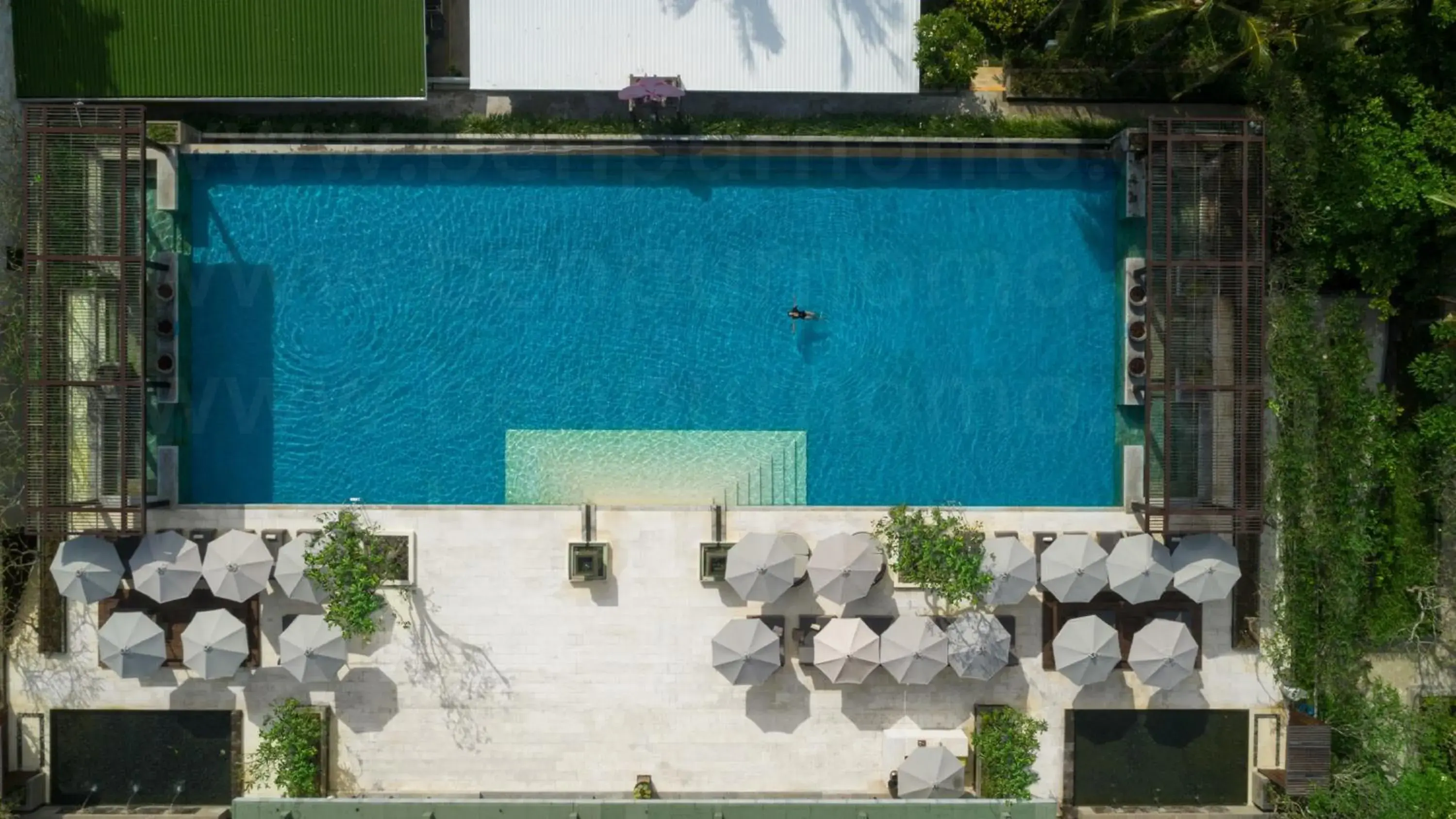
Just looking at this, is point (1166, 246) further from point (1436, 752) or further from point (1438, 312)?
point (1436, 752)

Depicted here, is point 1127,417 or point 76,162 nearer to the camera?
point 76,162

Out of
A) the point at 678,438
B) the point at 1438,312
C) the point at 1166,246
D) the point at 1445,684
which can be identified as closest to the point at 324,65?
the point at 678,438

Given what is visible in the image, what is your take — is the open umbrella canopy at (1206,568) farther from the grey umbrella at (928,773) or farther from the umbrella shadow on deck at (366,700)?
the umbrella shadow on deck at (366,700)

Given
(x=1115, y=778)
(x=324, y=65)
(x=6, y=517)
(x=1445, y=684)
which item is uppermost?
(x=324, y=65)

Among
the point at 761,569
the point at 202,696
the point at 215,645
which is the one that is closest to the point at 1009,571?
the point at 761,569

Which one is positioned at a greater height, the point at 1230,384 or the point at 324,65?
the point at 324,65

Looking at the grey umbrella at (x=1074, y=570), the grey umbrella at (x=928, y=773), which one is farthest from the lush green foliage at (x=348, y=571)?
the grey umbrella at (x=1074, y=570)

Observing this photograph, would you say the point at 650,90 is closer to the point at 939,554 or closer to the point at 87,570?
the point at 939,554
